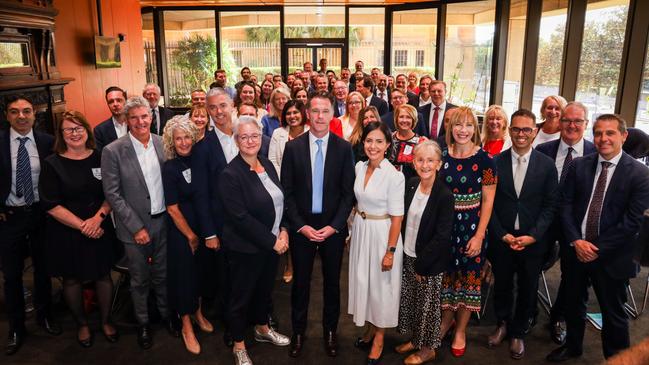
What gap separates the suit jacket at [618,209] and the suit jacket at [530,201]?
0.17m

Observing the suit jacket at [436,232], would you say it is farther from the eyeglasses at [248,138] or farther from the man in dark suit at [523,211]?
the eyeglasses at [248,138]

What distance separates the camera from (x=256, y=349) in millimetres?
3412

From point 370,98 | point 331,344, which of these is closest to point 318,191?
point 331,344

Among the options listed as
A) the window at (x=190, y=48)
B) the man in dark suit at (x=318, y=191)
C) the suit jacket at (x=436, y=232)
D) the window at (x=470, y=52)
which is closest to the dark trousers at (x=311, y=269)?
the man in dark suit at (x=318, y=191)

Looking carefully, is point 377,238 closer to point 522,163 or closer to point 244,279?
point 244,279

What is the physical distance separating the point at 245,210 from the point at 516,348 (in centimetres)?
220

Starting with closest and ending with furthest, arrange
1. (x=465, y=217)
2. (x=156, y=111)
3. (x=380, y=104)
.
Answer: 1. (x=465, y=217)
2. (x=156, y=111)
3. (x=380, y=104)

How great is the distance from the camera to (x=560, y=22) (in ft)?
22.3

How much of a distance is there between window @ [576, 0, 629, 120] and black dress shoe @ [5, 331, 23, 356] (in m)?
6.62

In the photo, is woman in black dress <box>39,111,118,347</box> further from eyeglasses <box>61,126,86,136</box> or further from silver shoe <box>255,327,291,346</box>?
silver shoe <box>255,327,291,346</box>

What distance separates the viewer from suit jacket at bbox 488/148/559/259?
9.98 feet

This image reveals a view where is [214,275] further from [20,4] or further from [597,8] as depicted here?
[597,8]

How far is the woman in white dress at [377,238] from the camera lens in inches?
116

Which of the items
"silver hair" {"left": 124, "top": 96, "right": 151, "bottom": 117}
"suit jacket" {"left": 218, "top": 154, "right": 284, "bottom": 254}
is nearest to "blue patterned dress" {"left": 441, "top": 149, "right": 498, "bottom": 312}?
"suit jacket" {"left": 218, "top": 154, "right": 284, "bottom": 254}
